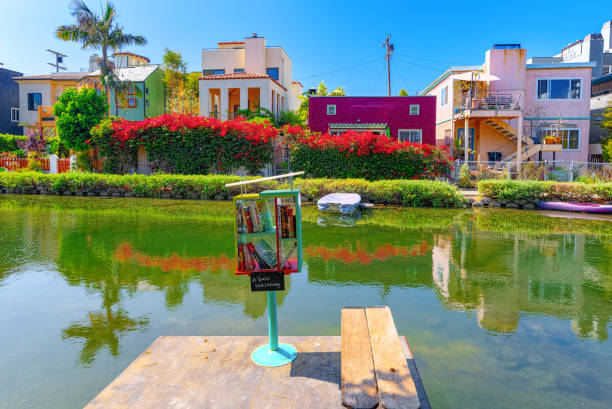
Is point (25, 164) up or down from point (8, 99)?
down

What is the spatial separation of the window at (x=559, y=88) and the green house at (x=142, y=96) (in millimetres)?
27105

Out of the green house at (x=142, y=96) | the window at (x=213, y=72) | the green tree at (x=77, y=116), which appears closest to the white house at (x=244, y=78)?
the window at (x=213, y=72)

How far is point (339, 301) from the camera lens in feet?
19.9

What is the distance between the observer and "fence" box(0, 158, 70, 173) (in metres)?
24.4

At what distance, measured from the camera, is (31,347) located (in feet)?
15.0

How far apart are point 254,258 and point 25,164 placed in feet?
88.6

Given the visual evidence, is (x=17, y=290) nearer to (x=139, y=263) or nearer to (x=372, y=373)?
(x=139, y=263)

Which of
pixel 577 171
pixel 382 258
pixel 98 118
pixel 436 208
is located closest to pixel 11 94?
pixel 98 118

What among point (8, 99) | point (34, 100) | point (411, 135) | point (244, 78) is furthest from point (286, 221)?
point (8, 99)

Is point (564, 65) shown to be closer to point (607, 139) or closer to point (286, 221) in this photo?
point (607, 139)

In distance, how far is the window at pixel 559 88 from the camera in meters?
24.9

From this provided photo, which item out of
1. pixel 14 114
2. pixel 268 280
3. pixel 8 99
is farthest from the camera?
pixel 14 114

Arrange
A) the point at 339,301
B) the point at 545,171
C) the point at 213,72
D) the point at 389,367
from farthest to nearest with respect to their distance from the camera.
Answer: the point at 213,72 < the point at 545,171 < the point at 339,301 < the point at 389,367

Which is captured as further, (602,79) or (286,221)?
(602,79)
